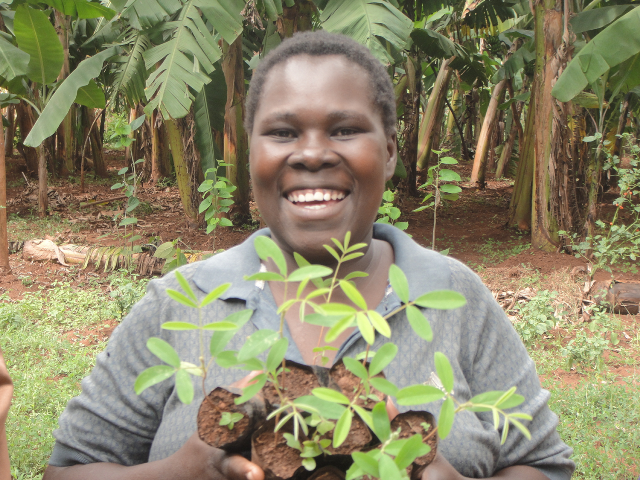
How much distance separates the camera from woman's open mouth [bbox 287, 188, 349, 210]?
1.19 meters

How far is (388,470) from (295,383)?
26 cm

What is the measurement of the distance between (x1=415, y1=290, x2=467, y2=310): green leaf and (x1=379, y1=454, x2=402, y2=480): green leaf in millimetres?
177

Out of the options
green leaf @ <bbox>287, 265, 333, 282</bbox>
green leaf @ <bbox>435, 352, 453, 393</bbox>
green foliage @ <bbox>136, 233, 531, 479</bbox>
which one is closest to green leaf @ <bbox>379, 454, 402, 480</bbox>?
green foliage @ <bbox>136, 233, 531, 479</bbox>

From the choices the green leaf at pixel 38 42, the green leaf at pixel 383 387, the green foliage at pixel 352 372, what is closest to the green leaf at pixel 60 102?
the green leaf at pixel 38 42

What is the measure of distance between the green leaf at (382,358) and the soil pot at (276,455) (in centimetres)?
17

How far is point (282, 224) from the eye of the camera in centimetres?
123

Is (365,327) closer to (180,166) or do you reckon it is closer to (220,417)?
(220,417)

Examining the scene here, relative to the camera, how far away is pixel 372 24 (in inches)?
172

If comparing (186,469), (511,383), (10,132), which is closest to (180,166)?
(511,383)

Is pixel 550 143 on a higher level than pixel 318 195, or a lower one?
lower

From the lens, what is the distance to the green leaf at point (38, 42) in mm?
5844

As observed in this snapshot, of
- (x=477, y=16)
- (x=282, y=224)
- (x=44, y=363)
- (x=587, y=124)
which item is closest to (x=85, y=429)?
(x=282, y=224)

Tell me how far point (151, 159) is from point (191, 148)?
199 inches

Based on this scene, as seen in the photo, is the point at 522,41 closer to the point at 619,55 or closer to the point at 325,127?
the point at 619,55
